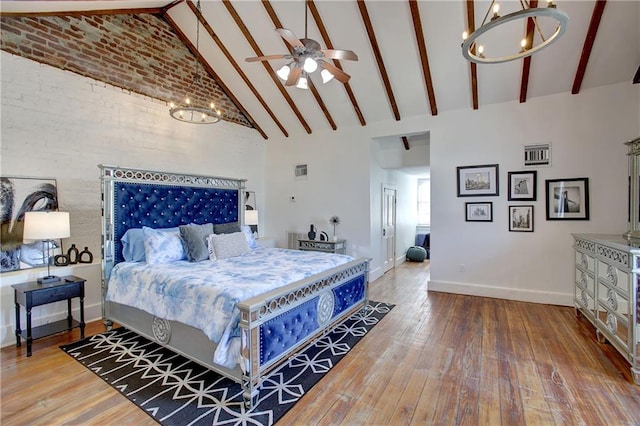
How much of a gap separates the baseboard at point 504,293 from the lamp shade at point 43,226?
539 centimetres

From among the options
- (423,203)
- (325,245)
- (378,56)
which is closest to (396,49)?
(378,56)

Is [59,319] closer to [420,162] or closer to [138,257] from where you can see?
[138,257]

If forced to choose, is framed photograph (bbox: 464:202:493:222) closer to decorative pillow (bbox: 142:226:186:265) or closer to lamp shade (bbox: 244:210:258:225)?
lamp shade (bbox: 244:210:258:225)

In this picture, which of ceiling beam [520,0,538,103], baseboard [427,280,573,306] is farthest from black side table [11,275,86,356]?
ceiling beam [520,0,538,103]

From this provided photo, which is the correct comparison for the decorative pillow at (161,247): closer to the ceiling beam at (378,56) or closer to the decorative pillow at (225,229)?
the decorative pillow at (225,229)

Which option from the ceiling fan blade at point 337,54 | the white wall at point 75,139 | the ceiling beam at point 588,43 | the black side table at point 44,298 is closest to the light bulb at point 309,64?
the ceiling fan blade at point 337,54

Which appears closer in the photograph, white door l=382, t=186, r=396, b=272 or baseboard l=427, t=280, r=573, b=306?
baseboard l=427, t=280, r=573, b=306

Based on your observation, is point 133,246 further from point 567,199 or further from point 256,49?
point 567,199

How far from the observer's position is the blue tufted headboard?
12.1 ft

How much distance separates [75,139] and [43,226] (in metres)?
1.47

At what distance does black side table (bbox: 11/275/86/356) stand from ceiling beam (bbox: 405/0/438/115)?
507cm

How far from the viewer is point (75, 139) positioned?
4.02 metres

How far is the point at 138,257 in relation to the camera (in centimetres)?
372

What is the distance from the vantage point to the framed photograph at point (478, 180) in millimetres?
5000
